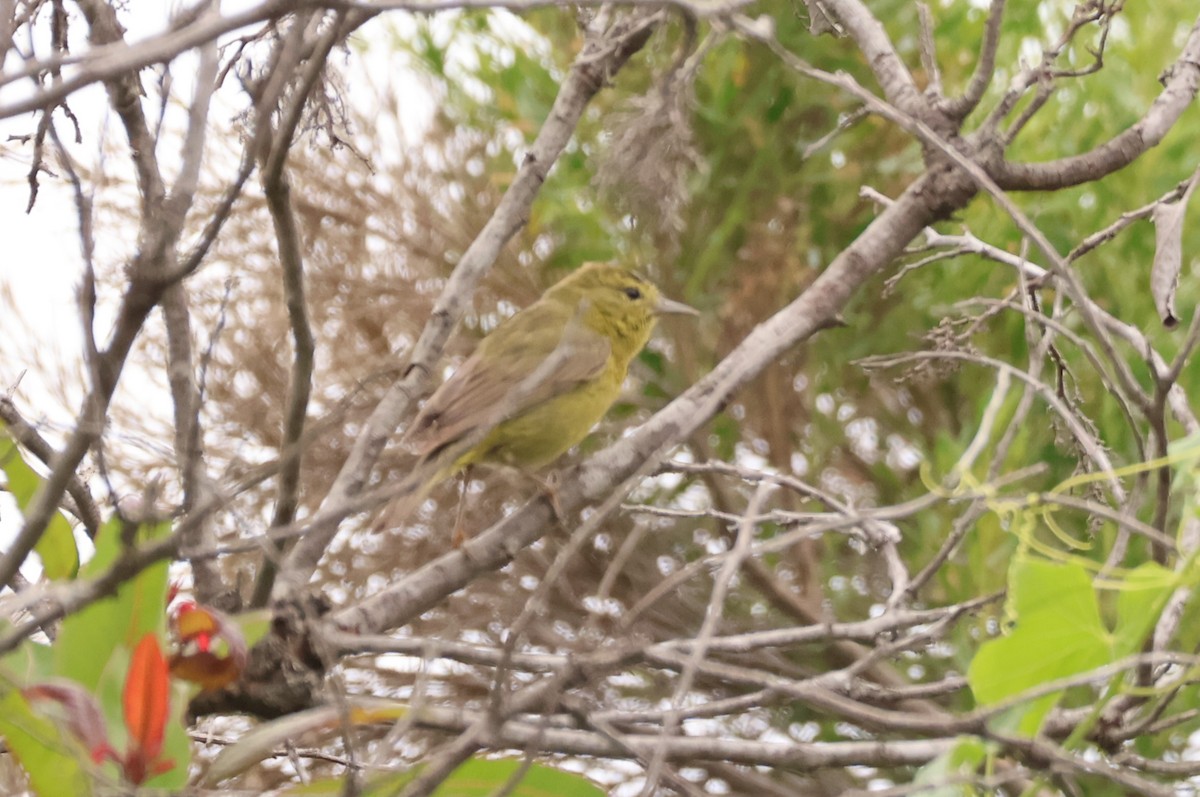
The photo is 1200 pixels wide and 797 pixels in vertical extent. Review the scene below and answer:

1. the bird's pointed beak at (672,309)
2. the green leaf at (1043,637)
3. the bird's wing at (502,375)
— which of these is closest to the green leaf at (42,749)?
the green leaf at (1043,637)

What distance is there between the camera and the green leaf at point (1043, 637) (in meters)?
0.65

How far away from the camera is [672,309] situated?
1996mm

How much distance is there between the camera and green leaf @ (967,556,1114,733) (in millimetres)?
648

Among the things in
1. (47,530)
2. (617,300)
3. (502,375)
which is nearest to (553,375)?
(502,375)

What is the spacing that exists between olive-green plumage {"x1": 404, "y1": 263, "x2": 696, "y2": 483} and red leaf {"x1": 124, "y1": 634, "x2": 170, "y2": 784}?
115 cm

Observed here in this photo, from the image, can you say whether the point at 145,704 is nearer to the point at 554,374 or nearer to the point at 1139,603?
the point at 1139,603

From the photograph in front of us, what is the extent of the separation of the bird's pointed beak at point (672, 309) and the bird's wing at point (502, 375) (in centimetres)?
11

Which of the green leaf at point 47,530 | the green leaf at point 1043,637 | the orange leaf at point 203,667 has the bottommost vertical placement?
the green leaf at point 1043,637

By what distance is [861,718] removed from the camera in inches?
29.1

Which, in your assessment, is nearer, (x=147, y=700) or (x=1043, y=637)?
(x=1043, y=637)

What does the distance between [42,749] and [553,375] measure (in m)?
1.27

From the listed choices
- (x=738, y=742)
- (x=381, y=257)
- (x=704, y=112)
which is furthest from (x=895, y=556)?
(x=381, y=257)

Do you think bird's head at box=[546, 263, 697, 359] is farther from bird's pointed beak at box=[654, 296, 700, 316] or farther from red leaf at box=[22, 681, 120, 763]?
red leaf at box=[22, 681, 120, 763]

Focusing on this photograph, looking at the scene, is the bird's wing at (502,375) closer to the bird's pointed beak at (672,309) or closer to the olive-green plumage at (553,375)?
the olive-green plumage at (553,375)
